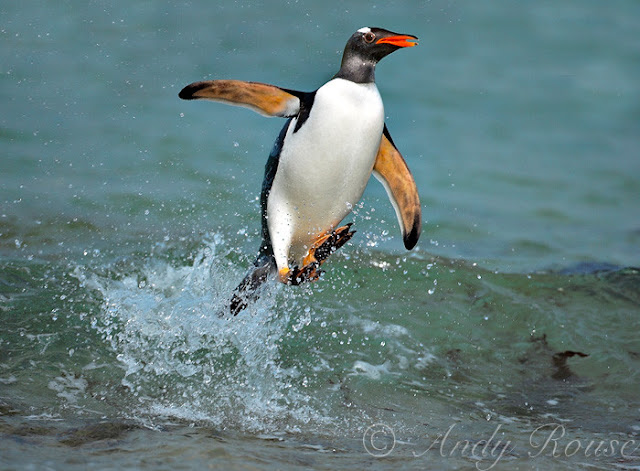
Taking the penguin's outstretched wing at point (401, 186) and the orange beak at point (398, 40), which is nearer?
the orange beak at point (398, 40)

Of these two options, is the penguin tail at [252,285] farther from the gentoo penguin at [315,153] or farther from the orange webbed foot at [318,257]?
the orange webbed foot at [318,257]

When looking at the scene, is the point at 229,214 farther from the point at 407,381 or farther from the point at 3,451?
the point at 3,451

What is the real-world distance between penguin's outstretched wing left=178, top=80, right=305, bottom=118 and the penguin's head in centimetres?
29

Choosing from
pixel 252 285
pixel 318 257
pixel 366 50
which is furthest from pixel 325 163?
pixel 252 285

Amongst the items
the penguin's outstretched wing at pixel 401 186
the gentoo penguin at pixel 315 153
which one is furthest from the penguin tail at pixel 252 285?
the penguin's outstretched wing at pixel 401 186

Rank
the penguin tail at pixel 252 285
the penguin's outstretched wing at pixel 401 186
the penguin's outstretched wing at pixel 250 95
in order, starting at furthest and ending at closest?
1. the penguin's outstretched wing at pixel 401 186
2. the penguin tail at pixel 252 285
3. the penguin's outstretched wing at pixel 250 95

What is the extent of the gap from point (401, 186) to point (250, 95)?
1.01 meters

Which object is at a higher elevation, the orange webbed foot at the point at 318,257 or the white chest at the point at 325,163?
the white chest at the point at 325,163

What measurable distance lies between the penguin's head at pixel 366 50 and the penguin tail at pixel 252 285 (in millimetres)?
1054

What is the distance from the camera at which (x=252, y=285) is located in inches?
164

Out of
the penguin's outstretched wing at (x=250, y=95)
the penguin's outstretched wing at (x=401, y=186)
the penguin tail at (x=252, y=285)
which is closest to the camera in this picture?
the penguin's outstretched wing at (x=250, y=95)

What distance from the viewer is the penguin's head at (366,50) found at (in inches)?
150

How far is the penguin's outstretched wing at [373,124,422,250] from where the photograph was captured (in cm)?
424

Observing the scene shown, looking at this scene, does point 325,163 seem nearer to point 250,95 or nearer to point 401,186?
point 250,95
